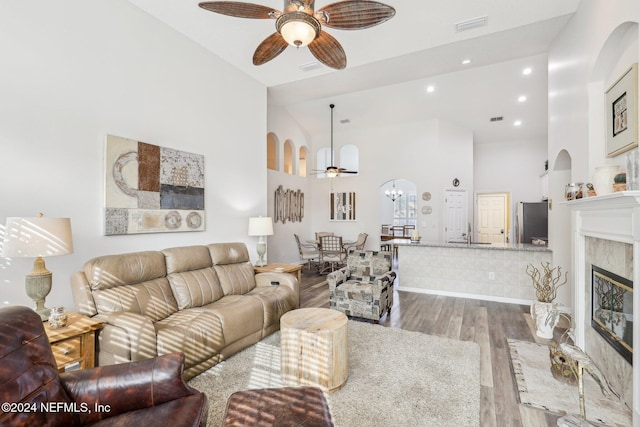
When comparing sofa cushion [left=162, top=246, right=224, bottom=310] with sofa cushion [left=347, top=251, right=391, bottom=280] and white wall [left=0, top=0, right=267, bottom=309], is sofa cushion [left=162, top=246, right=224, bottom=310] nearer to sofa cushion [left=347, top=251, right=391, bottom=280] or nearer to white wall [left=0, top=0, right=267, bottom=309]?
white wall [left=0, top=0, right=267, bottom=309]

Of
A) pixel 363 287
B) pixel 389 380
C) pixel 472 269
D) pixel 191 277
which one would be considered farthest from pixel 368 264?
pixel 191 277

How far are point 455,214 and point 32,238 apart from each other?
7.93m

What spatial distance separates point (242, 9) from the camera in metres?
2.33

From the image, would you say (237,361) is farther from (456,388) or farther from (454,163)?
(454,163)

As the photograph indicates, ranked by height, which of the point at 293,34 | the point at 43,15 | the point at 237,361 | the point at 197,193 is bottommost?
the point at 237,361

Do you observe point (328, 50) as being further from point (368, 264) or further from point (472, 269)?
point (472, 269)

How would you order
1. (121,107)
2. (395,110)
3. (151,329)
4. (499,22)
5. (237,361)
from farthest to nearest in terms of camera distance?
(395,110), (499,22), (121,107), (237,361), (151,329)

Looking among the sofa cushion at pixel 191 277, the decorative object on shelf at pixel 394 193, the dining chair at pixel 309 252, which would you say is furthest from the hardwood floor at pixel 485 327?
the decorative object on shelf at pixel 394 193

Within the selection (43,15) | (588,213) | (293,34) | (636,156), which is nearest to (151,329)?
(293,34)

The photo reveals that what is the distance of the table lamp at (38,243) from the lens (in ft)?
6.31

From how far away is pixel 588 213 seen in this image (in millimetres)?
2869

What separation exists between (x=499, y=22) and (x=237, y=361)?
4829mm

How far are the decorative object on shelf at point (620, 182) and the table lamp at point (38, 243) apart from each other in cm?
403

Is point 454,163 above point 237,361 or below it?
above
